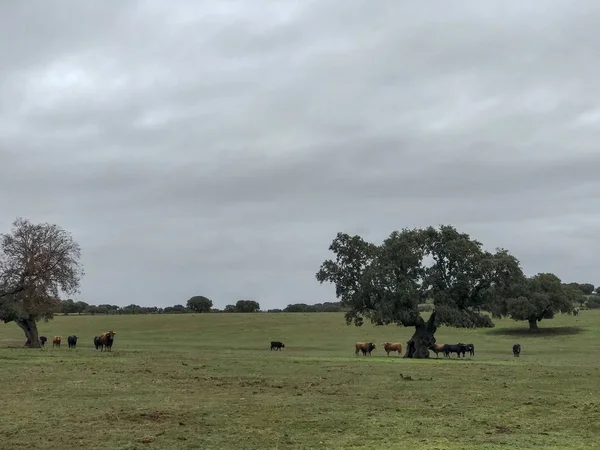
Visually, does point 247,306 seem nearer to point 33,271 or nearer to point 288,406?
point 33,271

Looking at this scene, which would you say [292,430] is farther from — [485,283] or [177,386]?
[485,283]

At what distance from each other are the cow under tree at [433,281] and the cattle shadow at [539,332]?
2801 centimetres

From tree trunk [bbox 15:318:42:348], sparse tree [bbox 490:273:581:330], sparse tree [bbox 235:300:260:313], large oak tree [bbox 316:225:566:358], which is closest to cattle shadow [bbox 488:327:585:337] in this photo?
sparse tree [bbox 490:273:581:330]

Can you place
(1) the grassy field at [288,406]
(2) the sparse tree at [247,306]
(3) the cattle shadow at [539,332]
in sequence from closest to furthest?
(1) the grassy field at [288,406]
(3) the cattle shadow at [539,332]
(2) the sparse tree at [247,306]

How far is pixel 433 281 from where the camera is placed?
47312mm

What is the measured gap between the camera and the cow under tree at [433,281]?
4628 cm

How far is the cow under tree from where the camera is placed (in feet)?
152

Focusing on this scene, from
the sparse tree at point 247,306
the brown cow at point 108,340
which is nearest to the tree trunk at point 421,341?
the brown cow at point 108,340

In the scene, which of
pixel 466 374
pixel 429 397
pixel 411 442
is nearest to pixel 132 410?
pixel 411 442

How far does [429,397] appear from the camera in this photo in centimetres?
2031

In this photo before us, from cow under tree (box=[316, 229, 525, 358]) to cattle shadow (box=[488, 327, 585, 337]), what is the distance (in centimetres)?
2801

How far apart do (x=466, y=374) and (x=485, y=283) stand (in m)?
19.9

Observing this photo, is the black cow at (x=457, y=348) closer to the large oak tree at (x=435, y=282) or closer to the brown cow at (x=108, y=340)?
the large oak tree at (x=435, y=282)

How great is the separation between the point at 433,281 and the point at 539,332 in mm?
33381
